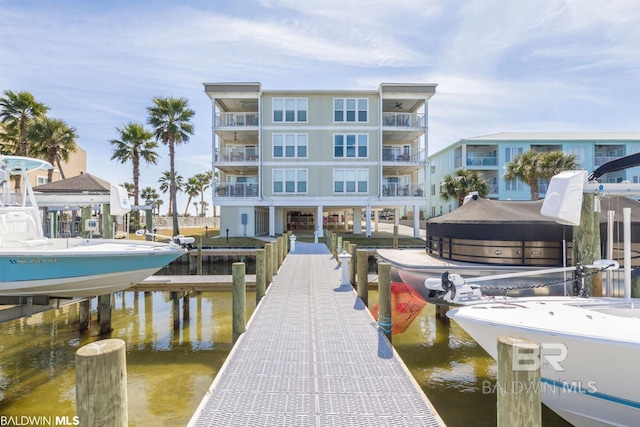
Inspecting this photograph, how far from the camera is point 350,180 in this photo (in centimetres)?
2928

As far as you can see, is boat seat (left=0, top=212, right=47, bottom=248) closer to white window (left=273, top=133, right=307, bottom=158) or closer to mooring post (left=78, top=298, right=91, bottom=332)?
mooring post (left=78, top=298, right=91, bottom=332)

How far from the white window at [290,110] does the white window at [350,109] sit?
8.48ft

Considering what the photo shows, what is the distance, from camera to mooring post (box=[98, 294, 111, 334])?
1224 centimetres

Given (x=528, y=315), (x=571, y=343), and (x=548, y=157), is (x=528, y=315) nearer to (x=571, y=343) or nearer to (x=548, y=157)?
(x=571, y=343)

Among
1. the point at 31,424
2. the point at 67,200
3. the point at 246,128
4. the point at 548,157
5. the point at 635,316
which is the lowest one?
the point at 31,424

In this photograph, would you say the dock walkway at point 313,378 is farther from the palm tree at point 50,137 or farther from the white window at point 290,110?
the palm tree at point 50,137

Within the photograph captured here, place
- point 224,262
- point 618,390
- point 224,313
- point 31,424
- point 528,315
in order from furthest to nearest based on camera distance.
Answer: point 224,262 → point 224,313 → point 31,424 → point 528,315 → point 618,390

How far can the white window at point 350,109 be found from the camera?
29.4m

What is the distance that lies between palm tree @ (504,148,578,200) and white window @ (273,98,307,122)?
17.7 m

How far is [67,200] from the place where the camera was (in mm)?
11797

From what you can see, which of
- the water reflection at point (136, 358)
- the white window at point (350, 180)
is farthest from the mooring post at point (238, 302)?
the white window at point (350, 180)

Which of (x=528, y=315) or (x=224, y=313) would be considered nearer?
(x=528, y=315)

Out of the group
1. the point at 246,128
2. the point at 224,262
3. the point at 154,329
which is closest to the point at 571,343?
the point at 154,329

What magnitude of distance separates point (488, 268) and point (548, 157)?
21850 millimetres
